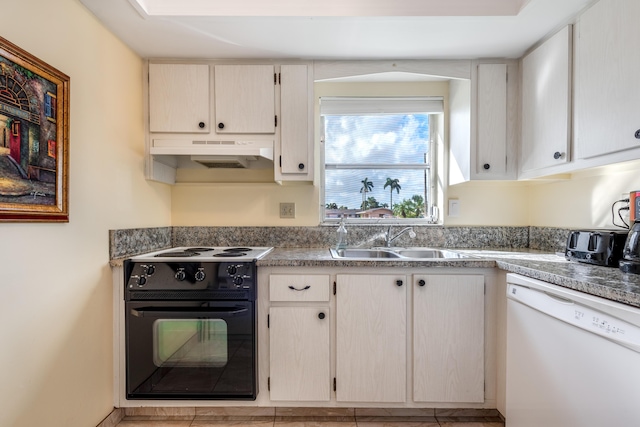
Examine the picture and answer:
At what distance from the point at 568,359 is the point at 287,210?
1689 millimetres

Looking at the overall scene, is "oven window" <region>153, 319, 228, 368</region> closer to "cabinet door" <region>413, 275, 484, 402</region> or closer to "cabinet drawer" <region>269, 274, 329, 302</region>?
"cabinet drawer" <region>269, 274, 329, 302</region>

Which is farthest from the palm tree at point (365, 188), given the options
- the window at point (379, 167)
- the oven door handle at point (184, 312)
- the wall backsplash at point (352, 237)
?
the oven door handle at point (184, 312)

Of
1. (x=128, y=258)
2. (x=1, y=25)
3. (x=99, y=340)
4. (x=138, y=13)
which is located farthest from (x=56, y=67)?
(x=99, y=340)

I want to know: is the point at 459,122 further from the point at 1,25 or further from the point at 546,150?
the point at 1,25

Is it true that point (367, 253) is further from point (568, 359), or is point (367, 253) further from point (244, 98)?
point (244, 98)

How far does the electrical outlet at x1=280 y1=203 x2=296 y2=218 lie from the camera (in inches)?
87.7

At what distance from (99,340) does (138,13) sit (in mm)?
1624

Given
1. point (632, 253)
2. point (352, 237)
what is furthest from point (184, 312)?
point (632, 253)

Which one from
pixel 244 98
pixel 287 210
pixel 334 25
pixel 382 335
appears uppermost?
pixel 334 25

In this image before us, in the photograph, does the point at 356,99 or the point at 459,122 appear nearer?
the point at 459,122

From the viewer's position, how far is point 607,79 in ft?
4.33

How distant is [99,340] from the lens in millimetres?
1535

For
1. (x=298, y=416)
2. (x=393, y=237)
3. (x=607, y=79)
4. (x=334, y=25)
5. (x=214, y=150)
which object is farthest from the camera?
(x=393, y=237)

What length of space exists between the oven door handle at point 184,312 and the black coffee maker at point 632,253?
5.48 ft
